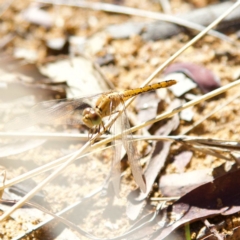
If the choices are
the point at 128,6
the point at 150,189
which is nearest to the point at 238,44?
the point at 128,6

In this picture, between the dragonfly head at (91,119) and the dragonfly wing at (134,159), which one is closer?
the dragonfly wing at (134,159)

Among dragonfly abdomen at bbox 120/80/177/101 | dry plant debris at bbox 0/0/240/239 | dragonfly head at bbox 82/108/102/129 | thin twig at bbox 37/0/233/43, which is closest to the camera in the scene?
dry plant debris at bbox 0/0/240/239

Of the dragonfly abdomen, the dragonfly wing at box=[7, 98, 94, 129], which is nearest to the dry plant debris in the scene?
the dragonfly wing at box=[7, 98, 94, 129]

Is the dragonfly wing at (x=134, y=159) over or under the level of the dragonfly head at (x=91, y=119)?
under

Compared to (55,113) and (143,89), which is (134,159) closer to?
(143,89)

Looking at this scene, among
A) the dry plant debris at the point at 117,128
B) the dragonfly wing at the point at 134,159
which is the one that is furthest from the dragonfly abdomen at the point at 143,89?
the dragonfly wing at the point at 134,159

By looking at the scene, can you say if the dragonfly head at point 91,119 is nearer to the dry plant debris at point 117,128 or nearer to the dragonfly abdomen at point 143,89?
the dry plant debris at point 117,128

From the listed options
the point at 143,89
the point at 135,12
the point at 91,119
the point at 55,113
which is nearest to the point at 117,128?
the point at 91,119

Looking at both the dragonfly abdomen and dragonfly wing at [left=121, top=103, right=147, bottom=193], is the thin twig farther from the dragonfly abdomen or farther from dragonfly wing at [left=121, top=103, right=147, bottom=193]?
dragonfly wing at [left=121, top=103, right=147, bottom=193]

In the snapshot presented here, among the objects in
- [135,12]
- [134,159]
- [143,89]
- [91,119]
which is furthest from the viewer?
[135,12]
